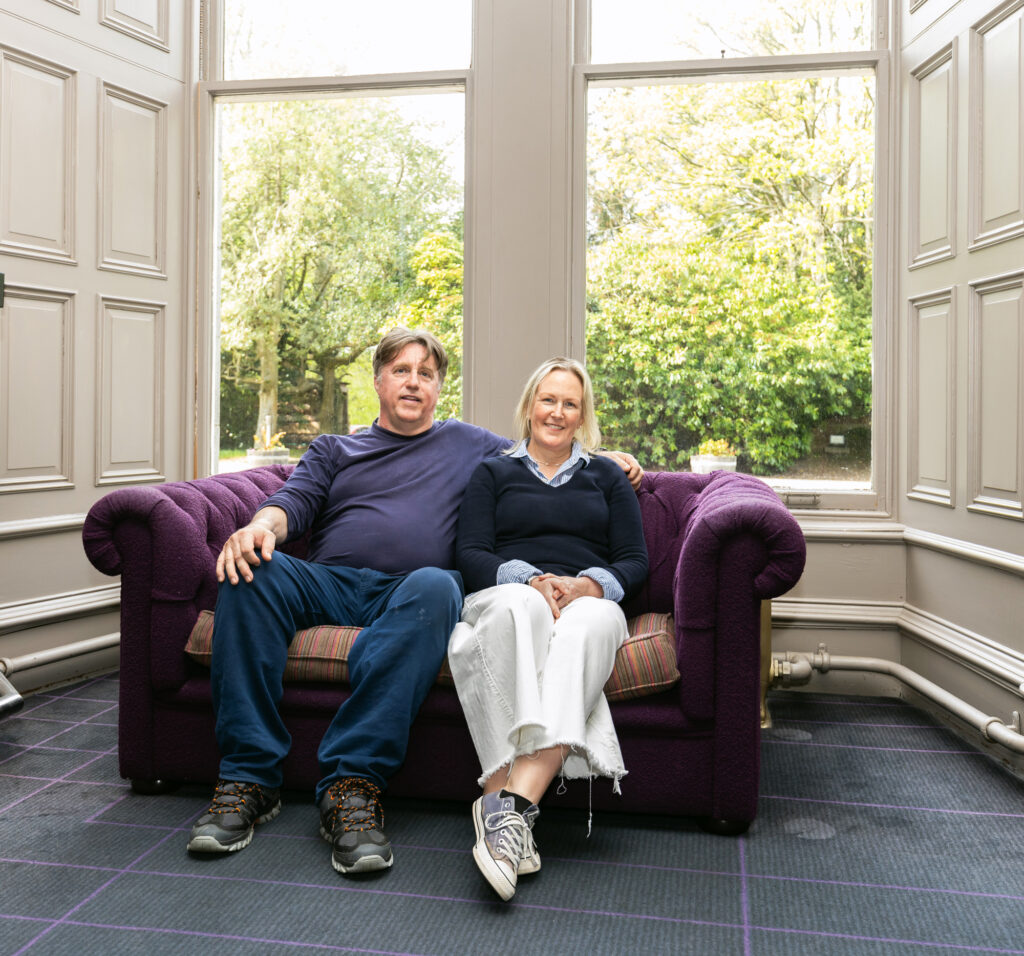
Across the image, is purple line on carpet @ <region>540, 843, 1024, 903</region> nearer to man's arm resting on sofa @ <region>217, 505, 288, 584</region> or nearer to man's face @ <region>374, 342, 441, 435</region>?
man's arm resting on sofa @ <region>217, 505, 288, 584</region>

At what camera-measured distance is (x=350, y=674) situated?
2.11 m

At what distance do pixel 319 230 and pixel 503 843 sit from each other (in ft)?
8.52

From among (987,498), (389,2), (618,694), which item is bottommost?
(618,694)

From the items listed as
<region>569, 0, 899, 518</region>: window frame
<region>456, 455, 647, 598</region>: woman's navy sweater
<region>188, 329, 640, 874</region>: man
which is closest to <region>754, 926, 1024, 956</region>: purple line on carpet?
<region>188, 329, 640, 874</region>: man

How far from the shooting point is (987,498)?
2.72 m

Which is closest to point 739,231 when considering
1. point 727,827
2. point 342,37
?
point 342,37

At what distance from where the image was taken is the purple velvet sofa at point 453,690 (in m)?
2.02

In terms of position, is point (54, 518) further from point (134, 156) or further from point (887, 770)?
Answer: point (887, 770)

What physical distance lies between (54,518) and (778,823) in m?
2.47

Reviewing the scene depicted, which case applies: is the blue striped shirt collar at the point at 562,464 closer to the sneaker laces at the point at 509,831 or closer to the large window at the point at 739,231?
the sneaker laces at the point at 509,831

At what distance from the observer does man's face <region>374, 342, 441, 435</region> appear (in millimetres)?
2553

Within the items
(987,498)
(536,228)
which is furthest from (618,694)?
(536,228)

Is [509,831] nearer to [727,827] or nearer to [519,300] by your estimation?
[727,827]

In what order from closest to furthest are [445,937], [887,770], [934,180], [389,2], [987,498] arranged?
[445,937], [887,770], [987,498], [934,180], [389,2]
